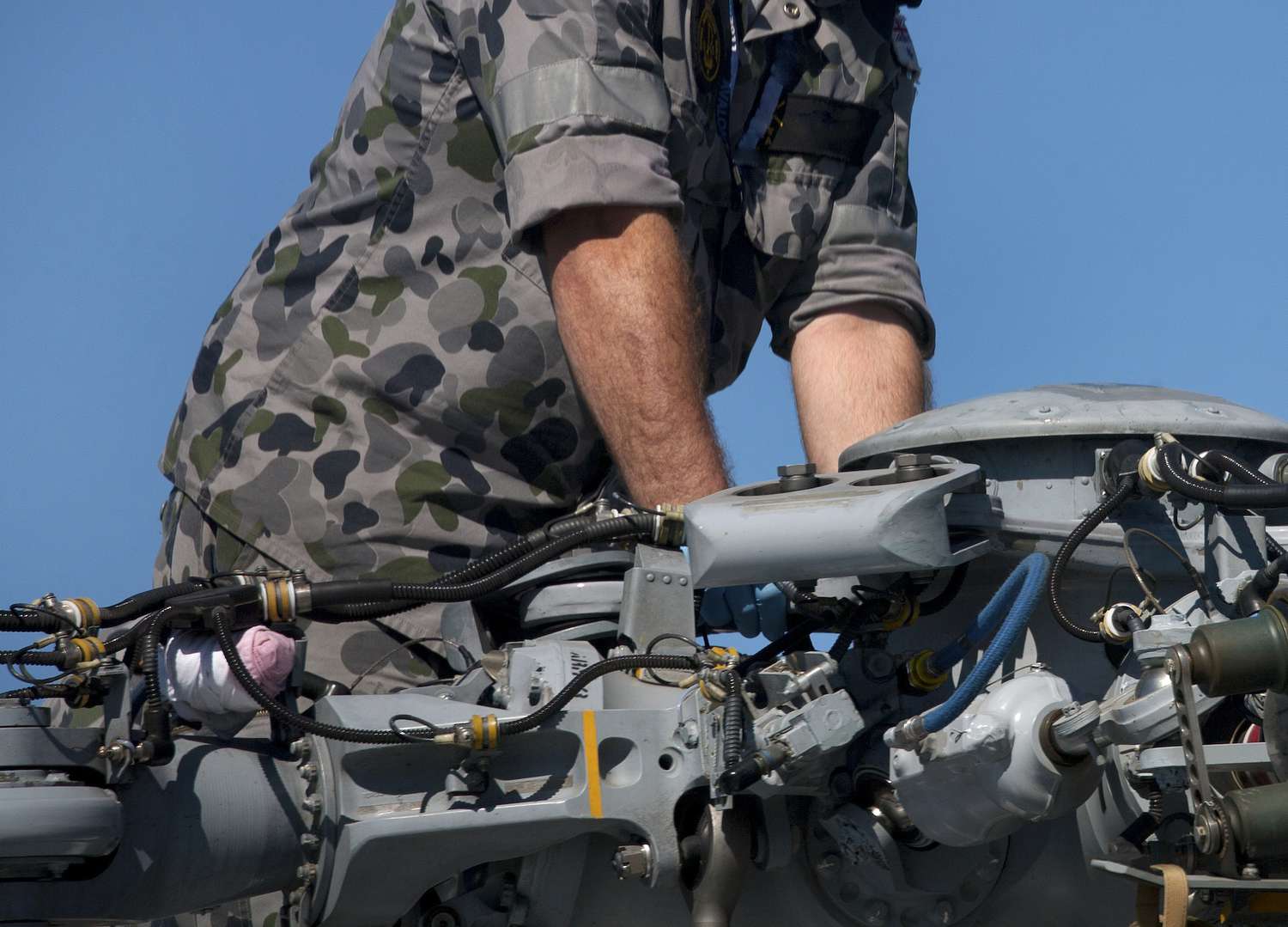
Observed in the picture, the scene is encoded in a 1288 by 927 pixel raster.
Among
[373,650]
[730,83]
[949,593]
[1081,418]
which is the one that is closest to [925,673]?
[949,593]

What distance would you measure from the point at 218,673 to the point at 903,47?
9.19 feet

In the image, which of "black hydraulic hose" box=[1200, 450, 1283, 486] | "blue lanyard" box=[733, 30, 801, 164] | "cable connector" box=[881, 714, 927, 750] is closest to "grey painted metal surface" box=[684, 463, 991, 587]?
"cable connector" box=[881, 714, 927, 750]

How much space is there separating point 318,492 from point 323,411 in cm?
20

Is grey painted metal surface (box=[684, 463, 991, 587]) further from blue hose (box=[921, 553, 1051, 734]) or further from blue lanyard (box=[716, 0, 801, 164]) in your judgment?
blue lanyard (box=[716, 0, 801, 164])

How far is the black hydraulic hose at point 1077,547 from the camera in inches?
99.0

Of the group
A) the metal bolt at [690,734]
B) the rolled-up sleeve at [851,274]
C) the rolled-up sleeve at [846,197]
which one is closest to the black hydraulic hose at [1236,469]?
the metal bolt at [690,734]

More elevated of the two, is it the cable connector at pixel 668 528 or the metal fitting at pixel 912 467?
the cable connector at pixel 668 528

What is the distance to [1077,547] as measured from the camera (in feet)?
8.50

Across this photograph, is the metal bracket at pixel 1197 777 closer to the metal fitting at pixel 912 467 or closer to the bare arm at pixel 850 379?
the metal fitting at pixel 912 467

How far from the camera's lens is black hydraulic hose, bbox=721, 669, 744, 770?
2627 millimetres

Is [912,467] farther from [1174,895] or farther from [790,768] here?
[1174,895]

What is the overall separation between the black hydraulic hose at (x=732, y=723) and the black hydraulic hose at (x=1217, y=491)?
28.7 inches

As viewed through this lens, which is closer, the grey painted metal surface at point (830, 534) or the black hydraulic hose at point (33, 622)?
the grey painted metal surface at point (830, 534)

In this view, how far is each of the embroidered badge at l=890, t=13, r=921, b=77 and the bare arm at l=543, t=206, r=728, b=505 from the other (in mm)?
1195
